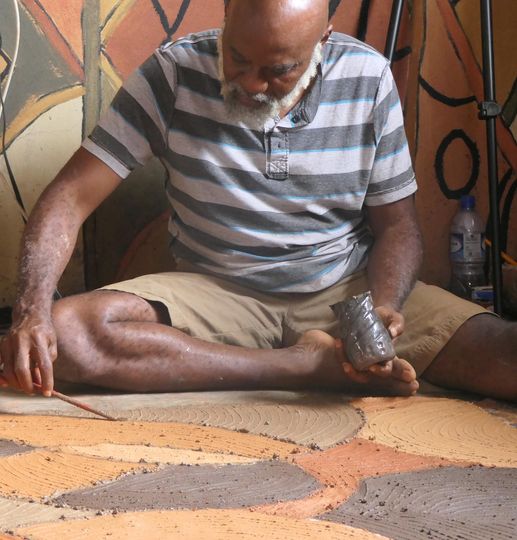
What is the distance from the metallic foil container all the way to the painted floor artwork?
14cm

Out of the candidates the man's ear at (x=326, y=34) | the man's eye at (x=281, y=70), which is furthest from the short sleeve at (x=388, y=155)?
the man's eye at (x=281, y=70)

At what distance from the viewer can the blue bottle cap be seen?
3283 millimetres

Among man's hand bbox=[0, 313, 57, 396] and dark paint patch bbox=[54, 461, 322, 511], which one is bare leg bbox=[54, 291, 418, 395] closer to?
man's hand bbox=[0, 313, 57, 396]

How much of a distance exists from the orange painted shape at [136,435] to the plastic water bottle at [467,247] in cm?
159

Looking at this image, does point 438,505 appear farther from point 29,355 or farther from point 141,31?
point 141,31

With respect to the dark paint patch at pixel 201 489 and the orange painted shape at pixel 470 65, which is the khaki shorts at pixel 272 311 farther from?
the orange painted shape at pixel 470 65

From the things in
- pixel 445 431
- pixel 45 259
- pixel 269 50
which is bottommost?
pixel 445 431

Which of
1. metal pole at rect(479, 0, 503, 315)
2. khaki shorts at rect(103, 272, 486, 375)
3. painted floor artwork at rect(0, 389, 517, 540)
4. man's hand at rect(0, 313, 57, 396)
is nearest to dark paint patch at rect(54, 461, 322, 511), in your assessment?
painted floor artwork at rect(0, 389, 517, 540)

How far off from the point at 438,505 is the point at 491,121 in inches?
71.2

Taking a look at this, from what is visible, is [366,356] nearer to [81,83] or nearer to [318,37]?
[318,37]

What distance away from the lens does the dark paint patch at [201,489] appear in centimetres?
150

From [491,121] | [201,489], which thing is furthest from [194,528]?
[491,121]

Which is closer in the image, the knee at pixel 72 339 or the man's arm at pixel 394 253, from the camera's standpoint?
the knee at pixel 72 339

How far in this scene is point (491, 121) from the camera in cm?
304
